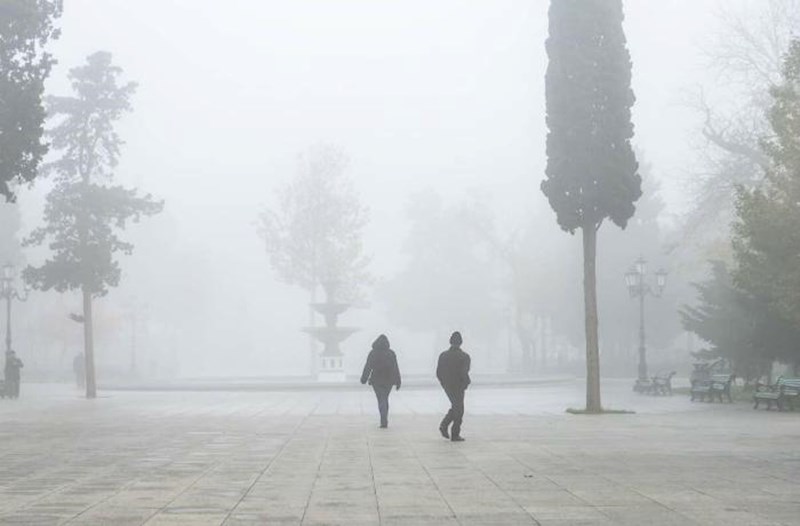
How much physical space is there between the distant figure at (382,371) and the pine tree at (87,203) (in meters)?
19.3

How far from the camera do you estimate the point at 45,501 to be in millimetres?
10758

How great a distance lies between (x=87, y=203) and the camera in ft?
126

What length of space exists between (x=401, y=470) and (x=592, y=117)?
15235 millimetres

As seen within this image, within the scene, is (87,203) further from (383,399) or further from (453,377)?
(453,377)

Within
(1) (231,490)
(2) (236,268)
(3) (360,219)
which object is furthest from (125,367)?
(2) (236,268)

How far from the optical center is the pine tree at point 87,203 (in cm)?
3794

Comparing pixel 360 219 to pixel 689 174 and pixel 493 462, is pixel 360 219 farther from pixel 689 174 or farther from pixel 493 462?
pixel 493 462

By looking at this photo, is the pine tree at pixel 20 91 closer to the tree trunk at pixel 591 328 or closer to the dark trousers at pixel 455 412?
the dark trousers at pixel 455 412

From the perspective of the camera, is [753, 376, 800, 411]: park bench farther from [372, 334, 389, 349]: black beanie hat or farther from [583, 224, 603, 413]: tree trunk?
[372, 334, 389, 349]: black beanie hat

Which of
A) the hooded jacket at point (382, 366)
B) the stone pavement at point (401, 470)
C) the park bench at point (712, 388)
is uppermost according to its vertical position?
the hooded jacket at point (382, 366)

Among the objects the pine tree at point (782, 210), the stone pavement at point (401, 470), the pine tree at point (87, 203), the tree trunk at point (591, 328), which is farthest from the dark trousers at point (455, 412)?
the pine tree at point (87, 203)

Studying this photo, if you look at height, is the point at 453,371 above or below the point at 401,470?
above

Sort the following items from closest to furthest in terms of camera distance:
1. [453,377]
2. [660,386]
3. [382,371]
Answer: [453,377], [382,371], [660,386]

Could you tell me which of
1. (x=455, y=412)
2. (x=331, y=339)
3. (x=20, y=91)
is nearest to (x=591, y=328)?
(x=455, y=412)
